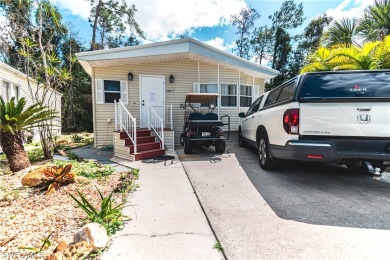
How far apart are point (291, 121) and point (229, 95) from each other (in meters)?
6.45

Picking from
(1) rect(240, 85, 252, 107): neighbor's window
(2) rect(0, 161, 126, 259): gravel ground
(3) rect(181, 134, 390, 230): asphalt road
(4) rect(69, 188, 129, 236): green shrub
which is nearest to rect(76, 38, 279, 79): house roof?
(1) rect(240, 85, 252, 107): neighbor's window

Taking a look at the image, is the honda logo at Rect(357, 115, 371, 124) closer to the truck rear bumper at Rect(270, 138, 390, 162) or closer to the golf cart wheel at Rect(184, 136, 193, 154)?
the truck rear bumper at Rect(270, 138, 390, 162)

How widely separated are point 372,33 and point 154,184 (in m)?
8.84

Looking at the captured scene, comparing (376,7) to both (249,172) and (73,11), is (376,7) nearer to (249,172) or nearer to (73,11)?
(249,172)

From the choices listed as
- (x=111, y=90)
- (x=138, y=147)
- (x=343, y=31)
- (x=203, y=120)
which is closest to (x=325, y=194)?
(x=203, y=120)

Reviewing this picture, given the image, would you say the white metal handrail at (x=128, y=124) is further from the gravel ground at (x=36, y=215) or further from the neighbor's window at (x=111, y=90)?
the gravel ground at (x=36, y=215)

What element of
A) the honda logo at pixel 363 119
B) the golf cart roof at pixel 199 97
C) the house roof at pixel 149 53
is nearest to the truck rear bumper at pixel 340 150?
the honda logo at pixel 363 119

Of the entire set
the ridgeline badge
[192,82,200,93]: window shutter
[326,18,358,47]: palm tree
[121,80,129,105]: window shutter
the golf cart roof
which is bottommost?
the ridgeline badge

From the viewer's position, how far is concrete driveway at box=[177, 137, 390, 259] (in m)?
1.86

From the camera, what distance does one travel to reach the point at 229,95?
9.48 meters

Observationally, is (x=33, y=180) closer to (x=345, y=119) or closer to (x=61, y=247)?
(x=61, y=247)

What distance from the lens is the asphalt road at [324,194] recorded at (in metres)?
2.45

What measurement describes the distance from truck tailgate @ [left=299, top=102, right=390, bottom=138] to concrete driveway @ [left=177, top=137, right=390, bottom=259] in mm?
1014

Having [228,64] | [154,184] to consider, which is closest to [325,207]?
[154,184]
